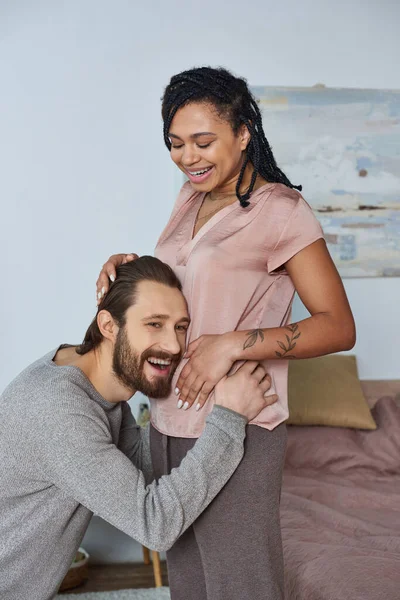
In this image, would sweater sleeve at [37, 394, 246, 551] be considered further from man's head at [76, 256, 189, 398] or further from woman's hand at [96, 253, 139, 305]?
woman's hand at [96, 253, 139, 305]

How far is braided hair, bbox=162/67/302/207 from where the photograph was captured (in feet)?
4.65

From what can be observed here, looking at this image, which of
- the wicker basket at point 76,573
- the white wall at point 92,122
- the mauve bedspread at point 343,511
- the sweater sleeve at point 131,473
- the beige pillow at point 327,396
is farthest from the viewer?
the white wall at point 92,122

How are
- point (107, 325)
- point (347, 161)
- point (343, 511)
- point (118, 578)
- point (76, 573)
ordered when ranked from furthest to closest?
point (347, 161), point (118, 578), point (76, 573), point (343, 511), point (107, 325)

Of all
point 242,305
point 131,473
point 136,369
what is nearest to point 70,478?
point 131,473

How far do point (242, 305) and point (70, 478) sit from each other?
484 millimetres

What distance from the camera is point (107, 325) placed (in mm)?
1632

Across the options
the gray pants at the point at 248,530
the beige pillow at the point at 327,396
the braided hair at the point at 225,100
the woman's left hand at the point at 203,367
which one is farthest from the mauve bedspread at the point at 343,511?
the braided hair at the point at 225,100

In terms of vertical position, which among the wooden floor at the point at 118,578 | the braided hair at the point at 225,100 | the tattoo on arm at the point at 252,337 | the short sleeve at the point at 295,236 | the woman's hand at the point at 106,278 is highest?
the braided hair at the point at 225,100

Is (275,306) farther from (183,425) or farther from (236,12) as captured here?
(236,12)

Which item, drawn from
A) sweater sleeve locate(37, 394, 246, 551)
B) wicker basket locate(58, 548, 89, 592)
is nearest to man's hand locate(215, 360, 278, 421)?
sweater sleeve locate(37, 394, 246, 551)

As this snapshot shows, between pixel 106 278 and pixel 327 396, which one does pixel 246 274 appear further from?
pixel 327 396

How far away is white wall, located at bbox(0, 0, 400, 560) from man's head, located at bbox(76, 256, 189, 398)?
174 centimetres

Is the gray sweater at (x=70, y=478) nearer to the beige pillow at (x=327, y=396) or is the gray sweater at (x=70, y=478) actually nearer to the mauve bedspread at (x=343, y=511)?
the mauve bedspread at (x=343, y=511)

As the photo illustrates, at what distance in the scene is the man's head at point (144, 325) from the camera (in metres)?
1.50
